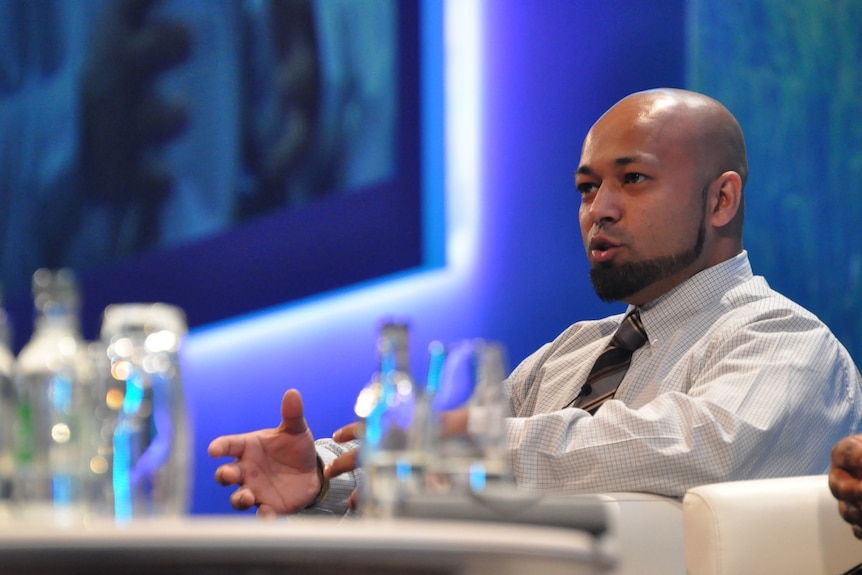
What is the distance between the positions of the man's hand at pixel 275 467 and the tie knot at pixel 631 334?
79 cm

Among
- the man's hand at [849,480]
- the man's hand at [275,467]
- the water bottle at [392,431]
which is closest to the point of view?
the water bottle at [392,431]

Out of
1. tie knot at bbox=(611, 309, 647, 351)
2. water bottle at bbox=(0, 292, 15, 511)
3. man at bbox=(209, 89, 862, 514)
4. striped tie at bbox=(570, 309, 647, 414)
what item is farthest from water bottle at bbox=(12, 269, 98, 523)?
tie knot at bbox=(611, 309, 647, 351)

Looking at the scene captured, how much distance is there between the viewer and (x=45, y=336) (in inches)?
43.6

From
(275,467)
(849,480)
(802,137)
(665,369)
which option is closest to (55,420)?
(275,467)

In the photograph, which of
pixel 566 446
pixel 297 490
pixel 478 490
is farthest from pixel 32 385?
pixel 566 446

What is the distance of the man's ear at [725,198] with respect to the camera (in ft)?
8.91

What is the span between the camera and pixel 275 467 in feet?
6.91

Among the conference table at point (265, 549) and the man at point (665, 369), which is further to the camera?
the man at point (665, 369)

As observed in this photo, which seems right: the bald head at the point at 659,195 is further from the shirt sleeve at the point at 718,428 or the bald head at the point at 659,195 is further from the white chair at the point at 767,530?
the white chair at the point at 767,530

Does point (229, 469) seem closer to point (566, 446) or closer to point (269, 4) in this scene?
point (566, 446)

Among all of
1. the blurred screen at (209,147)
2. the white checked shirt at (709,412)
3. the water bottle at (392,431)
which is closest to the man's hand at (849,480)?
the white checked shirt at (709,412)

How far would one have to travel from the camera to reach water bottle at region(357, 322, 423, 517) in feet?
3.79

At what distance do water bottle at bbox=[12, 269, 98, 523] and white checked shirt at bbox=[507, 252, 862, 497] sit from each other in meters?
1.16

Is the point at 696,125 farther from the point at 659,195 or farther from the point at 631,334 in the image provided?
the point at 631,334
